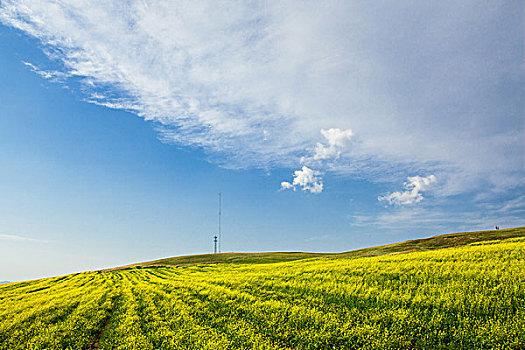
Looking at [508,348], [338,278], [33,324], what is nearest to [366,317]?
[508,348]

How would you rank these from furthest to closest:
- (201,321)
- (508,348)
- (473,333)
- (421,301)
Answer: (201,321) → (421,301) → (473,333) → (508,348)

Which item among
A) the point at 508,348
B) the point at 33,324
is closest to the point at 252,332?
the point at 508,348

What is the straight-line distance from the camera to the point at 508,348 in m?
10.5

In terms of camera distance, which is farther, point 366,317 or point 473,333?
point 366,317

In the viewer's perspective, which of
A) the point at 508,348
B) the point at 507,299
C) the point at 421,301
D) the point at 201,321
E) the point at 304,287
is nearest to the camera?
the point at 508,348

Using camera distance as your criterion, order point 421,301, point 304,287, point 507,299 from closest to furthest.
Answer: point 507,299, point 421,301, point 304,287

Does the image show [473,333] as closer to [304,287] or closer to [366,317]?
[366,317]

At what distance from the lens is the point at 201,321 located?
16906 mm

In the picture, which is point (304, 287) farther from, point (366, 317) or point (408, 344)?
point (408, 344)

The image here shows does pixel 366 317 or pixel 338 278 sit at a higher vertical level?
pixel 338 278

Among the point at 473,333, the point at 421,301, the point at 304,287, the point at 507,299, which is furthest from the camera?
the point at 304,287

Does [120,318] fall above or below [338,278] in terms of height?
below

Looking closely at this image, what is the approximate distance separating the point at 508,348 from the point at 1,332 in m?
26.4

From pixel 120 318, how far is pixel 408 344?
17.2m
